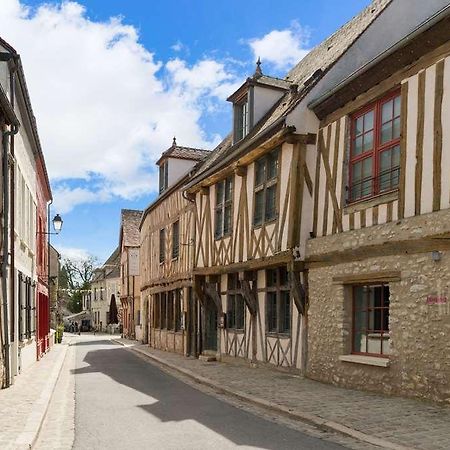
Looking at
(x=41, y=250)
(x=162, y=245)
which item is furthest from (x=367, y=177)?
(x=162, y=245)

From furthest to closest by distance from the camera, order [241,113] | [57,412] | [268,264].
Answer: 1. [241,113]
2. [268,264]
3. [57,412]

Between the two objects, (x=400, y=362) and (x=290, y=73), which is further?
(x=290, y=73)

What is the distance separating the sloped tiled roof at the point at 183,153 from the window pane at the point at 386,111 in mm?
14404

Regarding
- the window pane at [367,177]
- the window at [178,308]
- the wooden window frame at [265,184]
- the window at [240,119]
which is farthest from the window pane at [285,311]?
the window at [178,308]

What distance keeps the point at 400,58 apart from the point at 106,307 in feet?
166

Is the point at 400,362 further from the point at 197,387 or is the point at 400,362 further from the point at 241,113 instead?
the point at 241,113

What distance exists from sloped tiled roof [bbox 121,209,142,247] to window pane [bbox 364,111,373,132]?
29055mm

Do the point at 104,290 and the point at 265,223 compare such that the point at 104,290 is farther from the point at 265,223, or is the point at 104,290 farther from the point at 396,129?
the point at 396,129

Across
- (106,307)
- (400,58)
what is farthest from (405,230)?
(106,307)

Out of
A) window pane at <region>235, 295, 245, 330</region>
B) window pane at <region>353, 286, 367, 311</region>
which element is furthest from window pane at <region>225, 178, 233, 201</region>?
window pane at <region>353, 286, 367, 311</region>

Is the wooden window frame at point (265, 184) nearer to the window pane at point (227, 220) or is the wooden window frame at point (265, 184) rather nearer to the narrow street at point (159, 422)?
the window pane at point (227, 220)

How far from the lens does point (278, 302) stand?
1264cm

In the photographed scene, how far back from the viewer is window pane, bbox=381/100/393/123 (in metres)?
9.41

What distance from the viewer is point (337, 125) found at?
1074 cm
